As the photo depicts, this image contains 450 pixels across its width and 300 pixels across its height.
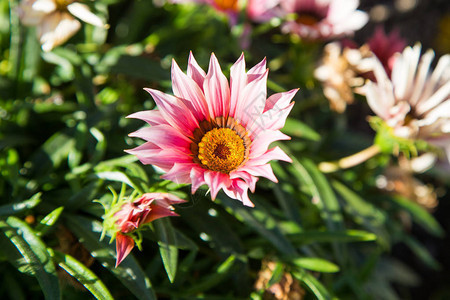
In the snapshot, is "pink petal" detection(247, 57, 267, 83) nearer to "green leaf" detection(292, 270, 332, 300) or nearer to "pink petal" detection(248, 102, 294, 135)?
"pink petal" detection(248, 102, 294, 135)

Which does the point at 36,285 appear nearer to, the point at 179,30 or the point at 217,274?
the point at 217,274

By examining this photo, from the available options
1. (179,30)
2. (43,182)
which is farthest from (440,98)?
(43,182)

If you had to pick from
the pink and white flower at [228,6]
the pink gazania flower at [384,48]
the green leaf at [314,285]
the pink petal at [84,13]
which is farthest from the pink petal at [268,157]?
the pink gazania flower at [384,48]

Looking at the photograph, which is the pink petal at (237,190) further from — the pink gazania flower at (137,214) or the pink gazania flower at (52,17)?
the pink gazania flower at (52,17)

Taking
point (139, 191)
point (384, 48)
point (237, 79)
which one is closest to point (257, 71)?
point (237, 79)

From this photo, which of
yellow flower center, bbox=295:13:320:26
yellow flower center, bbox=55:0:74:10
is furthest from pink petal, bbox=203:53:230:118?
yellow flower center, bbox=295:13:320:26

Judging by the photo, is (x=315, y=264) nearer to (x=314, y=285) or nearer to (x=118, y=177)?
(x=314, y=285)
